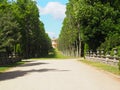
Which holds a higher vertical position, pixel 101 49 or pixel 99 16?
pixel 99 16

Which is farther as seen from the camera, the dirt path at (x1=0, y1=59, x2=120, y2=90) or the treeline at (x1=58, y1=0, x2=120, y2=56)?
the treeline at (x1=58, y1=0, x2=120, y2=56)

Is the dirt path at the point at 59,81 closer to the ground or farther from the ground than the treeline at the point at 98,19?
closer to the ground

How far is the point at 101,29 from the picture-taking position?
4934 centimetres

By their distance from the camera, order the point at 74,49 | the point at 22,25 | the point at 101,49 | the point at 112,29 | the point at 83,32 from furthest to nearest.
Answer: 1. the point at 74,49
2. the point at 22,25
3. the point at 83,32
4. the point at 112,29
5. the point at 101,49

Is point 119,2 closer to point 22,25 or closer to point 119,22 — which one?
point 119,22

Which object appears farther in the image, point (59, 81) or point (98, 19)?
point (98, 19)

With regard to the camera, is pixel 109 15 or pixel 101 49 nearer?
pixel 101 49

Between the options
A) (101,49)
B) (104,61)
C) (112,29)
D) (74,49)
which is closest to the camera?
(104,61)

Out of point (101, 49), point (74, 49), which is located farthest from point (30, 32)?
point (101, 49)

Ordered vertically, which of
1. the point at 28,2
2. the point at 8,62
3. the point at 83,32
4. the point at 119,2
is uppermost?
the point at 28,2

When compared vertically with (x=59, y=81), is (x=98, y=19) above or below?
above

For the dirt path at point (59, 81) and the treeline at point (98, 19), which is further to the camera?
the treeline at point (98, 19)

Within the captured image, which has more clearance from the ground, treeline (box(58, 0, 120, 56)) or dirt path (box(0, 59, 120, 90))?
treeline (box(58, 0, 120, 56))

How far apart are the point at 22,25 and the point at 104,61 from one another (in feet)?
162
